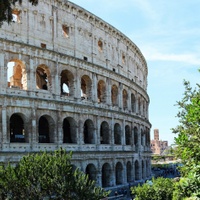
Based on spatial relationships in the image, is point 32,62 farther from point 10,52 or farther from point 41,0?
point 41,0

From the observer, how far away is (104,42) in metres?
32.2

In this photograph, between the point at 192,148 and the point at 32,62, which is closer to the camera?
the point at 192,148

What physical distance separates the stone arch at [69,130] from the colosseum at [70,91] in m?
0.07

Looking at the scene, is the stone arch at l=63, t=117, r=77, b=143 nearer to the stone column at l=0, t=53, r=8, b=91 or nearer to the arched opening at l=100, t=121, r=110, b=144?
the arched opening at l=100, t=121, r=110, b=144

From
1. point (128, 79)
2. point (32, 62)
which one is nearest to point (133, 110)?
point (128, 79)

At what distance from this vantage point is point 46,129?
2720 cm

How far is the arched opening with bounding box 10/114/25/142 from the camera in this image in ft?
83.3

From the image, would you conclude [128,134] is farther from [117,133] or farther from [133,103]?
[133,103]

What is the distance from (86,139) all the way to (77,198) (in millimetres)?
13243

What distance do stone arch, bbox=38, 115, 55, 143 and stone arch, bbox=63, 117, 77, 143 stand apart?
63.6 inches

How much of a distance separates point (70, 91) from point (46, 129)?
11.0 feet

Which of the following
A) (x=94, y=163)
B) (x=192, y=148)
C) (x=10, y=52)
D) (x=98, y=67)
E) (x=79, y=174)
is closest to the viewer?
(x=192, y=148)

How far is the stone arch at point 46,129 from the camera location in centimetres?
2556

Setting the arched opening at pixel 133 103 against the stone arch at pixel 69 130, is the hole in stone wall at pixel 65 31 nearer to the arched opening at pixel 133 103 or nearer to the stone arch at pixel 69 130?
the stone arch at pixel 69 130
